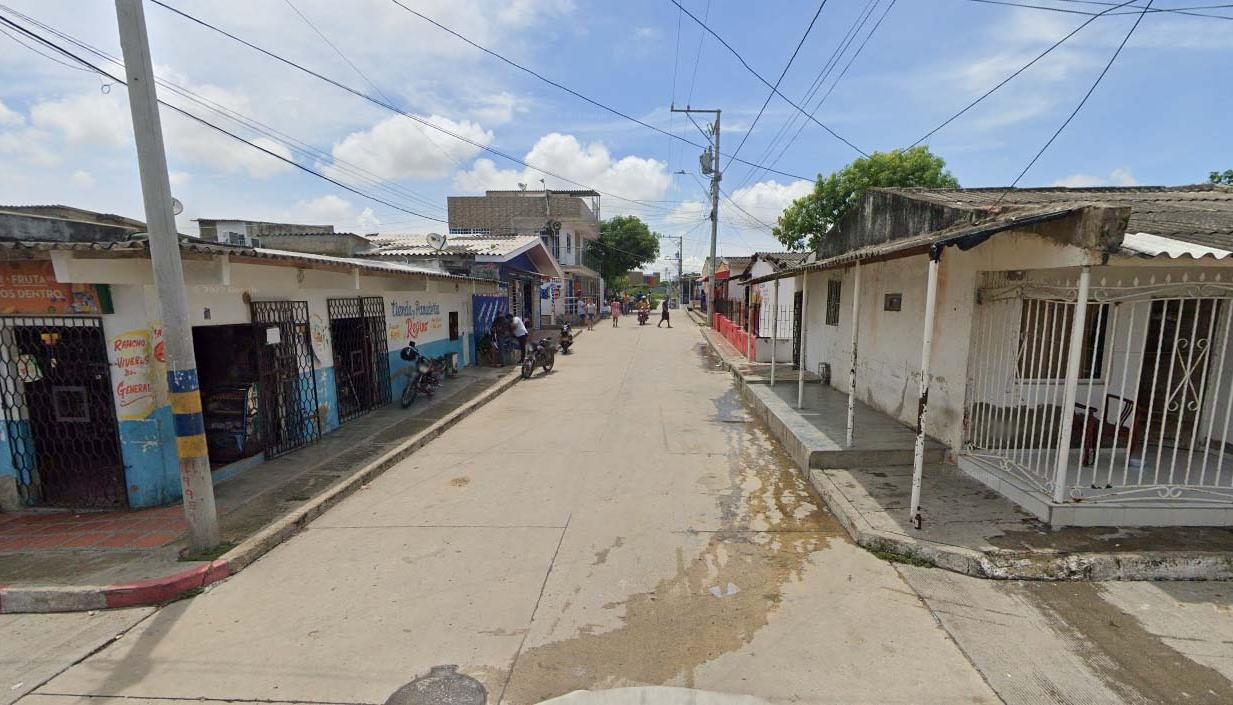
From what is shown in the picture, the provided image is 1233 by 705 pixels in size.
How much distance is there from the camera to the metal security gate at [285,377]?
22.1ft

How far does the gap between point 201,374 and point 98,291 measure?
9.50 feet

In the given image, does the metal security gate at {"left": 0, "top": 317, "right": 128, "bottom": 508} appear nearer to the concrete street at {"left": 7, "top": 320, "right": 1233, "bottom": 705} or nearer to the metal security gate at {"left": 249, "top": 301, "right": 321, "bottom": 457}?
the metal security gate at {"left": 249, "top": 301, "right": 321, "bottom": 457}

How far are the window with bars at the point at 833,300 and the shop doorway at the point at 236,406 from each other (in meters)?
9.65

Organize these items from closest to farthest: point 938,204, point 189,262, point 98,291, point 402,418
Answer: point 98,291 < point 189,262 < point 938,204 < point 402,418

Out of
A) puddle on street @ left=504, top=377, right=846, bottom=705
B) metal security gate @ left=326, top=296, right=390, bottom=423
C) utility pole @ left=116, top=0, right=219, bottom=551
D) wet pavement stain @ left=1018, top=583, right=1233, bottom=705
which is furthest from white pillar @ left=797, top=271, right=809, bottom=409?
utility pole @ left=116, top=0, right=219, bottom=551

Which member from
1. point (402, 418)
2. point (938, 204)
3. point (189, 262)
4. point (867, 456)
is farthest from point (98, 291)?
point (938, 204)

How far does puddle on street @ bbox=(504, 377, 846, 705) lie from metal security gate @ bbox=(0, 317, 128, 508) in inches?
199

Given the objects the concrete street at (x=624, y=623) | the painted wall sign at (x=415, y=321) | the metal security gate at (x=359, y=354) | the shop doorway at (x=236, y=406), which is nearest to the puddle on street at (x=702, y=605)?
the concrete street at (x=624, y=623)

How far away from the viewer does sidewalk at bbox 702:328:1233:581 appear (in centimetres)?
393

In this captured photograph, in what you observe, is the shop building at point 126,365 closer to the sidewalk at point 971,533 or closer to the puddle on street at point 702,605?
the puddle on street at point 702,605

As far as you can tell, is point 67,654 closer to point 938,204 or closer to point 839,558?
point 839,558

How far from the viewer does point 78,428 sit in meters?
5.49

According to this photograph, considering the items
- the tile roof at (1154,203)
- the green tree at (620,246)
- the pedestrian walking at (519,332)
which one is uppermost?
the green tree at (620,246)

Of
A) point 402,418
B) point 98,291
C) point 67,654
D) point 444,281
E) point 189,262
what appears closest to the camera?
point 67,654
